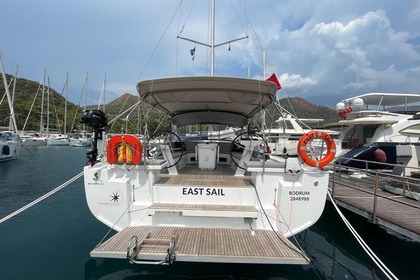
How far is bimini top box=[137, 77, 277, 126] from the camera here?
4898 millimetres

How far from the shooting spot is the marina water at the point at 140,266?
4.41m

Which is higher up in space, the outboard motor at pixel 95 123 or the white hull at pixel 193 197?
the outboard motor at pixel 95 123

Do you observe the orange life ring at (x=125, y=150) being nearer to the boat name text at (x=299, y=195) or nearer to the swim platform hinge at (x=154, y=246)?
the swim platform hinge at (x=154, y=246)

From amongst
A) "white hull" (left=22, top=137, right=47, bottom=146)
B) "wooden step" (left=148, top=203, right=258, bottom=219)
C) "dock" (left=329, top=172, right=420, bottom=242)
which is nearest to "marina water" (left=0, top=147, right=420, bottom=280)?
"dock" (left=329, top=172, right=420, bottom=242)

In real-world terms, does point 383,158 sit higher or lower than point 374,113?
lower

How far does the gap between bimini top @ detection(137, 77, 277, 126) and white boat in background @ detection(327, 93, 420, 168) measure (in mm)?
7559

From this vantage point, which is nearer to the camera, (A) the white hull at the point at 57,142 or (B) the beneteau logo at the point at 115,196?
(B) the beneteau logo at the point at 115,196

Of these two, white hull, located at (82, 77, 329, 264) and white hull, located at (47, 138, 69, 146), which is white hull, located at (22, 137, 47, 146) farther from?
white hull, located at (82, 77, 329, 264)

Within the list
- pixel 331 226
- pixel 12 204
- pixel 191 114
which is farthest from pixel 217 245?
pixel 12 204

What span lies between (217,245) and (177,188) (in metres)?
1.34

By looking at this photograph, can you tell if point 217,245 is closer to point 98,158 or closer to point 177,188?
point 177,188

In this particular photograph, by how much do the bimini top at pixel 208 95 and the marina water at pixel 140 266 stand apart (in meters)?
3.21

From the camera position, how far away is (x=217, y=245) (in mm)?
3469

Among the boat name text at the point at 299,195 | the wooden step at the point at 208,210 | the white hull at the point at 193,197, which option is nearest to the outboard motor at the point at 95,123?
the white hull at the point at 193,197
